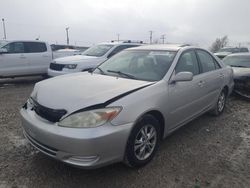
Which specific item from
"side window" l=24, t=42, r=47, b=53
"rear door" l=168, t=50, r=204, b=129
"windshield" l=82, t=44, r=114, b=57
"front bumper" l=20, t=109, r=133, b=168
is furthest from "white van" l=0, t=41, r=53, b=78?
"front bumper" l=20, t=109, r=133, b=168

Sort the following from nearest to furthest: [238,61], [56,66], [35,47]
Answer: [56,66]
[238,61]
[35,47]

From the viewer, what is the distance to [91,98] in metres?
3.11

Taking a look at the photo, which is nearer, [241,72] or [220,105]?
[220,105]

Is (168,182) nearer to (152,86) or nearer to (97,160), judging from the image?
(97,160)

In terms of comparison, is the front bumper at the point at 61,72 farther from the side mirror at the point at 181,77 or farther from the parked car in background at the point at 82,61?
the side mirror at the point at 181,77

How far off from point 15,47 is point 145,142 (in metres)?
7.89

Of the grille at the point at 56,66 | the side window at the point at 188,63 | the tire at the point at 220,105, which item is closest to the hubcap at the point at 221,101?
the tire at the point at 220,105

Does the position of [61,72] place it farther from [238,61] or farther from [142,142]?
[238,61]

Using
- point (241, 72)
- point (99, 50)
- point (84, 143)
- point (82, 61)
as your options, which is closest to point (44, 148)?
point (84, 143)

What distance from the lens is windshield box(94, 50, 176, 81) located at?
13.2ft

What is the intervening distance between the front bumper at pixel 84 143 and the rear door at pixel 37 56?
7.37 metres

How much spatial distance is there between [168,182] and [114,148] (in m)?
0.83

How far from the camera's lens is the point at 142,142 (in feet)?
11.3

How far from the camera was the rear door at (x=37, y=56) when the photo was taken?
32.6 feet
